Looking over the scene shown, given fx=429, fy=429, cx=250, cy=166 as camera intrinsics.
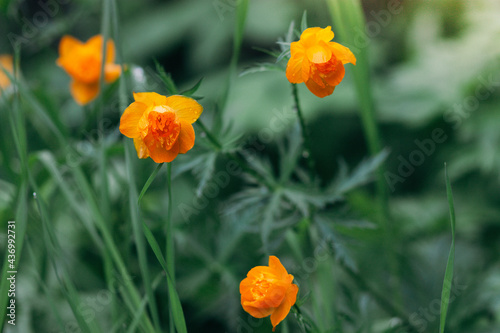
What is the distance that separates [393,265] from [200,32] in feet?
5.51

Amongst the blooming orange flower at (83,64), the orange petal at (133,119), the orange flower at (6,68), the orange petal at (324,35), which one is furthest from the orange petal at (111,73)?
the orange petal at (324,35)

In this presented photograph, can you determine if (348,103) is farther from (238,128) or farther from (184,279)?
(184,279)

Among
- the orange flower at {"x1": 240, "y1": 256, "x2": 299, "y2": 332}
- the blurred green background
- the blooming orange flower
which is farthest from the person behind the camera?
the blooming orange flower

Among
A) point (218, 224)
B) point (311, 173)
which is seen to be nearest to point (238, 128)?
point (218, 224)

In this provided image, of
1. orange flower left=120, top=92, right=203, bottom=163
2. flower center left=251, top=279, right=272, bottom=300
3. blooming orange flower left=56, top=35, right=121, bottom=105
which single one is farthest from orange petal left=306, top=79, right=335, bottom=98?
blooming orange flower left=56, top=35, right=121, bottom=105

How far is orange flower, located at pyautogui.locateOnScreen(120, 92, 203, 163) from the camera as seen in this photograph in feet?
1.73

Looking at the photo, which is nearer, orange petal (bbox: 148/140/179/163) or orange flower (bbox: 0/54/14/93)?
orange petal (bbox: 148/140/179/163)

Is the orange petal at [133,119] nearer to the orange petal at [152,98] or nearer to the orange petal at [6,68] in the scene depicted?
the orange petal at [152,98]

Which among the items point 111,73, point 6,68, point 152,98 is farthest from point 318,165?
point 152,98

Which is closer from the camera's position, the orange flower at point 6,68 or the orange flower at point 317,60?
the orange flower at point 317,60

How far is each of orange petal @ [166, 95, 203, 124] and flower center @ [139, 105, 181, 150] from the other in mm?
17

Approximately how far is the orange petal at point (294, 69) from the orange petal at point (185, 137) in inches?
5.6

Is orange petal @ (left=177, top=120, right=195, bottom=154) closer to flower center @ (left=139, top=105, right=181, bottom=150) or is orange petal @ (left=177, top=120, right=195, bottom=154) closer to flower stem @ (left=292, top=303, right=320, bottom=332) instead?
flower center @ (left=139, top=105, right=181, bottom=150)

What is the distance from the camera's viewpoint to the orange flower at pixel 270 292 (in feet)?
1.70
